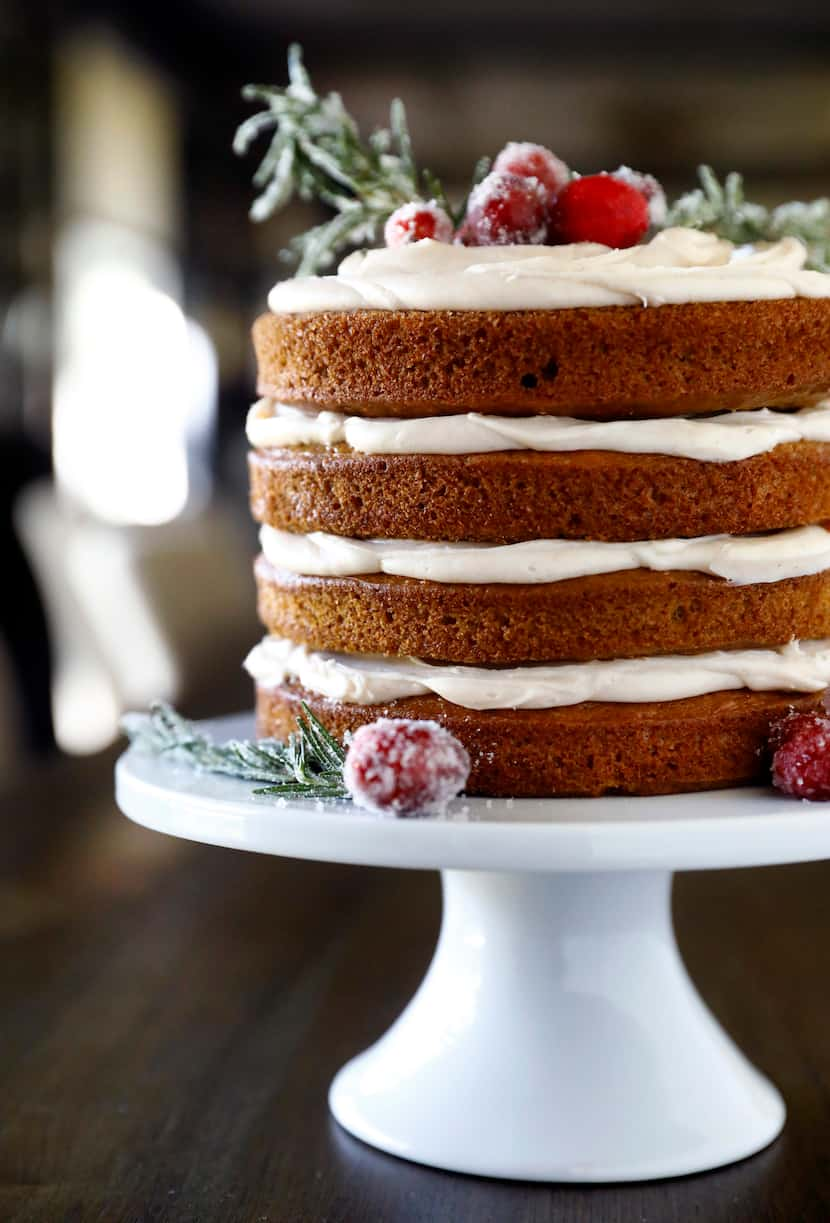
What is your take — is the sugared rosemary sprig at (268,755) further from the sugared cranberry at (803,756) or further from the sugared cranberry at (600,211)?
the sugared cranberry at (600,211)

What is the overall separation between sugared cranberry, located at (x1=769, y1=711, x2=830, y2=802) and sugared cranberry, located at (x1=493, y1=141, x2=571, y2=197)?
491mm

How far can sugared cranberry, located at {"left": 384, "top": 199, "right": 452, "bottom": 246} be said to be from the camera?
1.36 metres

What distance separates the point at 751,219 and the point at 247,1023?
0.95 metres

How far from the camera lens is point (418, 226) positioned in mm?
1363

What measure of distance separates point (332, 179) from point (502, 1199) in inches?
41.9

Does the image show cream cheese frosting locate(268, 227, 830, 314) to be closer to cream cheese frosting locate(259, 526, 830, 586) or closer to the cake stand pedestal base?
cream cheese frosting locate(259, 526, 830, 586)

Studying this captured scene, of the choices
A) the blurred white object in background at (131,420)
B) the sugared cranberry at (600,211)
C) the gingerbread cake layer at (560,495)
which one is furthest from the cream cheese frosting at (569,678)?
the blurred white object in background at (131,420)

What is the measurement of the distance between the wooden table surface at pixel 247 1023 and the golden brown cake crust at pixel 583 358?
24.9 inches

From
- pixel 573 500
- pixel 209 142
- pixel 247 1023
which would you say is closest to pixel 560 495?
pixel 573 500

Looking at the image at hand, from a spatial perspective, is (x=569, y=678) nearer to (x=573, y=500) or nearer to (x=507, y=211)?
(x=573, y=500)

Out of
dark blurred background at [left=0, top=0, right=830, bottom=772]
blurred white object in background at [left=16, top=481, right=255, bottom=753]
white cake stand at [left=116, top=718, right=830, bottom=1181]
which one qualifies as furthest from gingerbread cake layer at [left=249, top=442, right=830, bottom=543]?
dark blurred background at [left=0, top=0, right=830, bottom=772]

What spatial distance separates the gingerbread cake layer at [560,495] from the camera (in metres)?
1.27

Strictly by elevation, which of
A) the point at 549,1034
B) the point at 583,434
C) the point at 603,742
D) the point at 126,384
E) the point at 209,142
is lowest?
the point at 549,1034

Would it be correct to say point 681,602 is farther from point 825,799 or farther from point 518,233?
point 518,233
